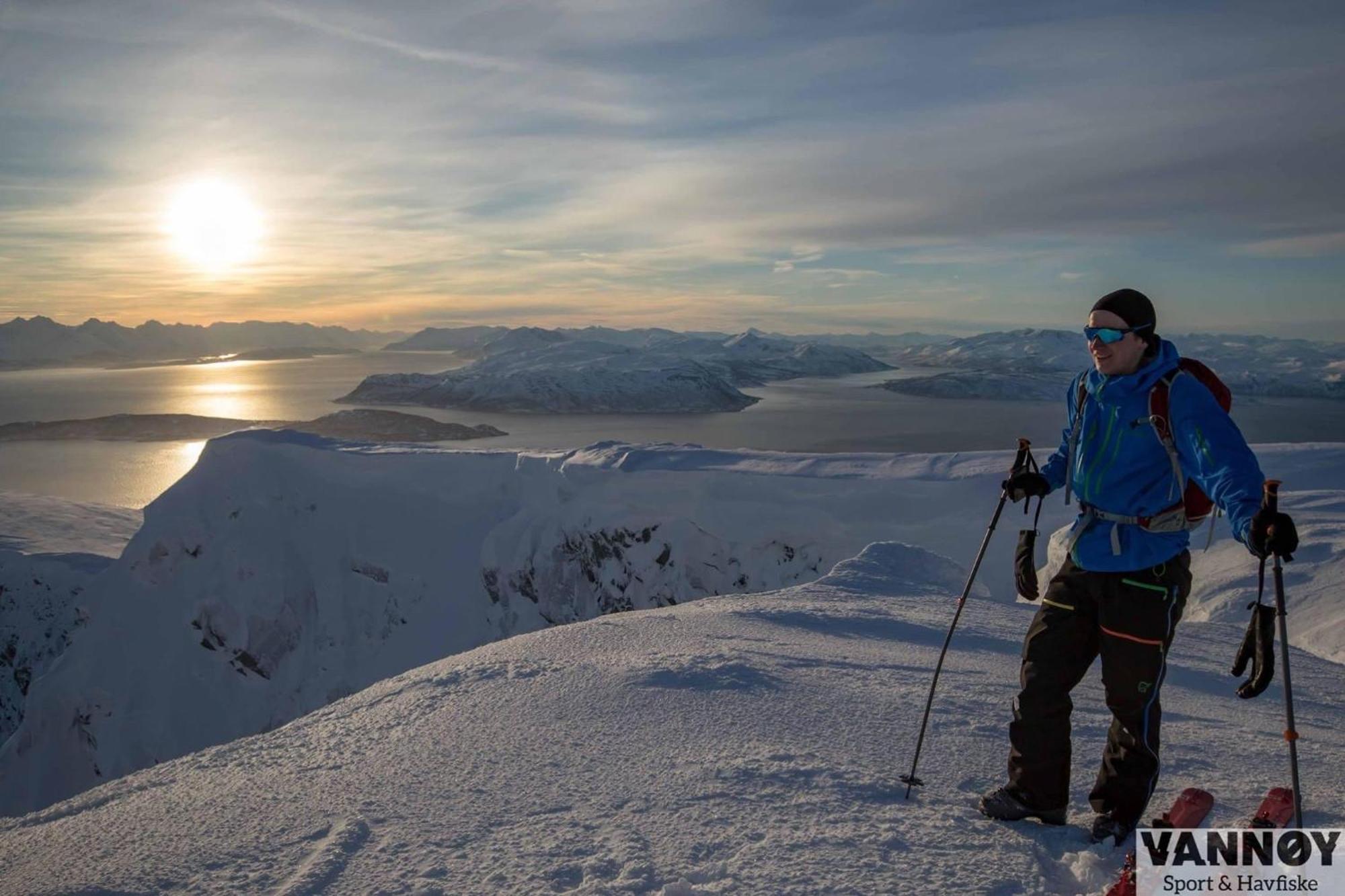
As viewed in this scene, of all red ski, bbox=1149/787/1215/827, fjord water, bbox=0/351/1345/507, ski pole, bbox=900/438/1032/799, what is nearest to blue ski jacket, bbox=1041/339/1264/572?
ski pole, bbox=900/438/1032/799

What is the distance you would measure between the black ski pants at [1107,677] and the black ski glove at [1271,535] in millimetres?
454

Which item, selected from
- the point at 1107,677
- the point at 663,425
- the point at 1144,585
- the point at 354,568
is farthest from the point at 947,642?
the point at 663,425

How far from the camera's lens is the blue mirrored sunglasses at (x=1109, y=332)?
2.93 meters

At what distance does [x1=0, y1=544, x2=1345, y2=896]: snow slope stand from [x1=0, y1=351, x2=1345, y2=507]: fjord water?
52513 mm

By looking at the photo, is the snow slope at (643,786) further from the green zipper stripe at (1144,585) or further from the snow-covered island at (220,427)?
the snow-covered island at (220,427)

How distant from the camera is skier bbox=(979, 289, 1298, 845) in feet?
9.18

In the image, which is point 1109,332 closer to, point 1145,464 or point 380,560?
point 1145,464

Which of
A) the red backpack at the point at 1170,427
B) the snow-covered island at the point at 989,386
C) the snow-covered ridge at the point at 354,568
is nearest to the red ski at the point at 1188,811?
the red backpack at the point at 1170,427

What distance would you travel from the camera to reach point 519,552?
2448cm

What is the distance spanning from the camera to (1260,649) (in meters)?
2.57

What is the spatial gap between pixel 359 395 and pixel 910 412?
9544 cm

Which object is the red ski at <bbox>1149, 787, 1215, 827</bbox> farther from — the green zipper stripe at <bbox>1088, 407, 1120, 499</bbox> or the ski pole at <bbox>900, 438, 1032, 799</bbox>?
the green zipper stripe at <bbox>1088, 407, 1120, 499</bbox>

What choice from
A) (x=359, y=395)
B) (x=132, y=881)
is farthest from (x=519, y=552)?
(x=359, y=395)

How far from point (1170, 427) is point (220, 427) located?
112698mm
